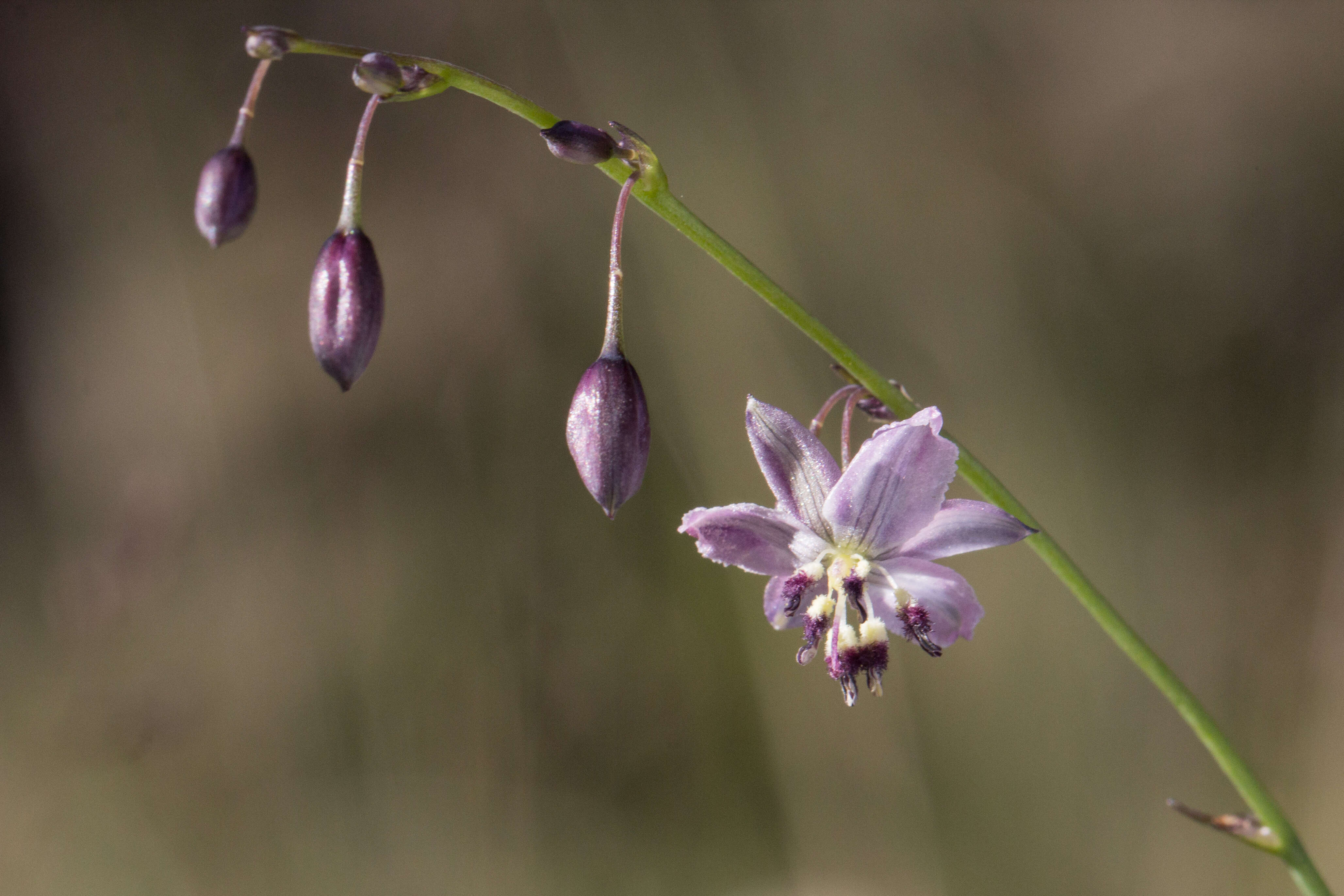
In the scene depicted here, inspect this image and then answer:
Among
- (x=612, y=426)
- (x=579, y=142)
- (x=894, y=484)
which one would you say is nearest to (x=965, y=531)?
(x=894, y=484)

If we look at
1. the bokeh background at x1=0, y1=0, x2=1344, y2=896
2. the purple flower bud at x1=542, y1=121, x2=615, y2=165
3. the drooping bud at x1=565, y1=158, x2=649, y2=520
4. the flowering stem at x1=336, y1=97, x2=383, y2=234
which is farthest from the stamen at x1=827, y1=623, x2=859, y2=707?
the bokeh background at x1=0, y1=0, x2=1344, y2=896

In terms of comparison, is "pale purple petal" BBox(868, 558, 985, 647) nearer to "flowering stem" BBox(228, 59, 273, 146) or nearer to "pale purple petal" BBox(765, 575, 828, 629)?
"pale purple petal" BBox(765, 575, 828, 629)

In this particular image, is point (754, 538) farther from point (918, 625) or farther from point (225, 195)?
point (225, 195)

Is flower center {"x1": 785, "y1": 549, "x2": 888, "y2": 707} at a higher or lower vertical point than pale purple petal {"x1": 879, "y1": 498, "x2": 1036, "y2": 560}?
lower

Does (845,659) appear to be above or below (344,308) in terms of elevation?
below

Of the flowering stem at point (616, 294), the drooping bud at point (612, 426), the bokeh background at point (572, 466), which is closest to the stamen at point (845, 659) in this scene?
the drooping bud at point (612, 426)

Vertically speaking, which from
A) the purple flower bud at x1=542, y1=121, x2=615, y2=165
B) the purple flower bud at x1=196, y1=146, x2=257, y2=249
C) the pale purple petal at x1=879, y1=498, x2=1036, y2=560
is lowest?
the pale purple petal at x1=879, y1=498, x2=1036, y2=560
